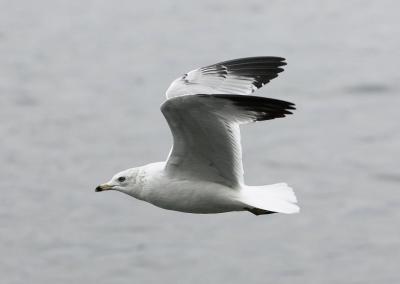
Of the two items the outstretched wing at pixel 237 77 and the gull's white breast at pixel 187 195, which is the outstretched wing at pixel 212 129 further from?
the outstretched wing at pixel 237 77

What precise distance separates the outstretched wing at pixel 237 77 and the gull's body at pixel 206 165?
0.5 inches

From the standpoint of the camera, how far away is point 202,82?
1031cm

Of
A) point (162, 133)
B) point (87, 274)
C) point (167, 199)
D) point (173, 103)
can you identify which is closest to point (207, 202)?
point (167, 199)

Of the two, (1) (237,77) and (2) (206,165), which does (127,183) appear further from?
(1) (237,77)

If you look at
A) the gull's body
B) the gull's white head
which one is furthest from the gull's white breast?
the gull's white head

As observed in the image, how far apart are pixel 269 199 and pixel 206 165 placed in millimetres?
568

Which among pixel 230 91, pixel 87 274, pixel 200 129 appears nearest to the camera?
pixel 200 129

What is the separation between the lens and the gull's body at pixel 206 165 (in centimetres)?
901

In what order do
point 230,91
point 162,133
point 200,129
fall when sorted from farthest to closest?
point 162,133 < point 230,91 < point 200,129

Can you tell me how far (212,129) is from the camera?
9328mm

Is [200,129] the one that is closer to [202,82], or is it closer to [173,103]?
[173,103]

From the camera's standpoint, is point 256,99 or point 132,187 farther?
point 132,187

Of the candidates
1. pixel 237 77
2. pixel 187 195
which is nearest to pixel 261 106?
pixel 187 195

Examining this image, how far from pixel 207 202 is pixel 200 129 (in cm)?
68
